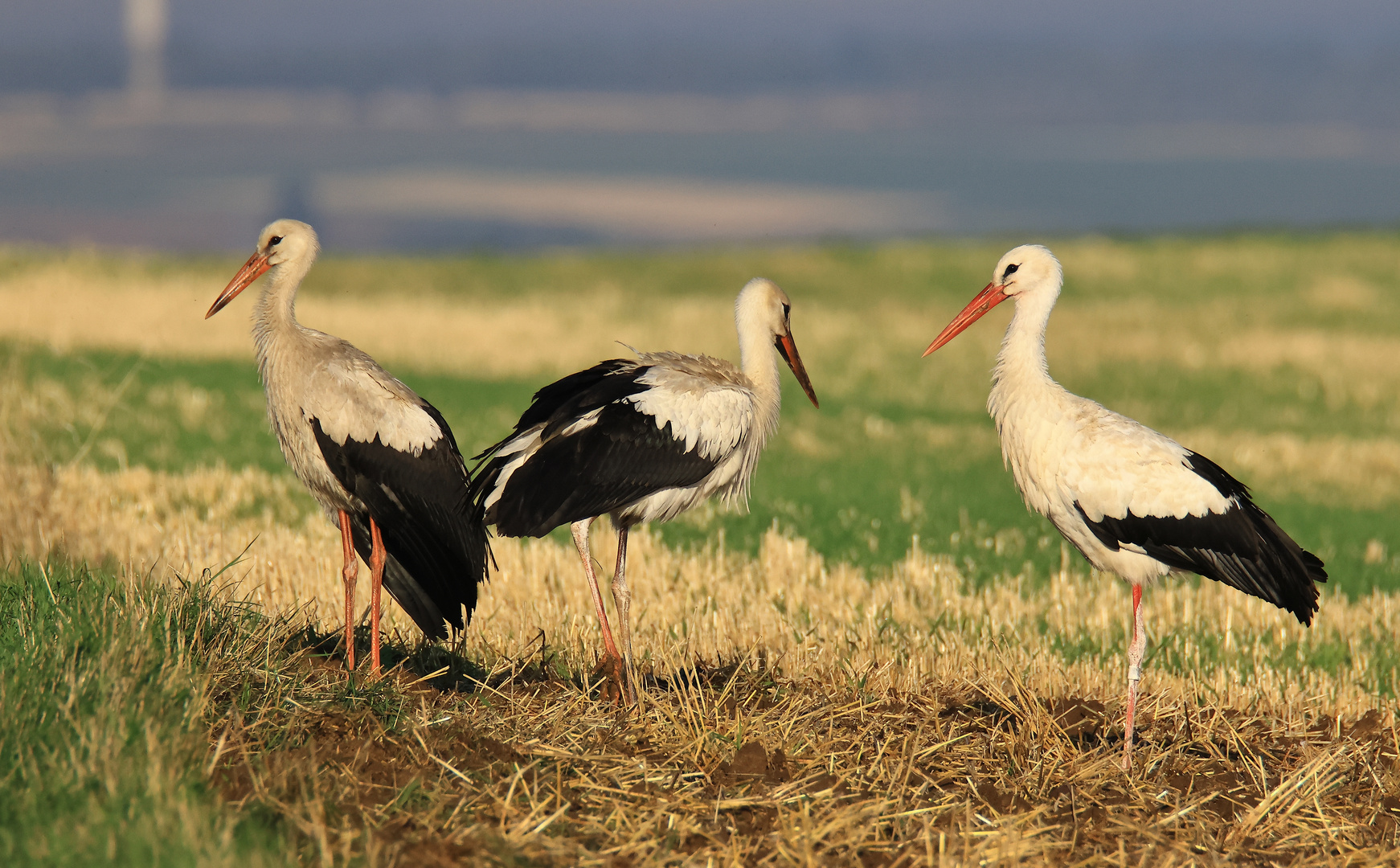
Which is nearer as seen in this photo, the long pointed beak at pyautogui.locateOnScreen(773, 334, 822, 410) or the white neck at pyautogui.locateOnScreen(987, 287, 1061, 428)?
the white neck at pyautogui.locateOnScreen(987, 287, 1061, 428)

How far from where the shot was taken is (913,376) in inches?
1118

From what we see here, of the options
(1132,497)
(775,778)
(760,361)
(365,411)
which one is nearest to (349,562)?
(365,411)

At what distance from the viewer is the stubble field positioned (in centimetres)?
472

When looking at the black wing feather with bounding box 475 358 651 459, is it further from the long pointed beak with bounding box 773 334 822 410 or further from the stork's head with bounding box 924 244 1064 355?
the stork's head with bounding box 924 244 1064 355

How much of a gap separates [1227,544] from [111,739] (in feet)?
16.4

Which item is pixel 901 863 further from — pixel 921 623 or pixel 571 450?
pixel 921 623

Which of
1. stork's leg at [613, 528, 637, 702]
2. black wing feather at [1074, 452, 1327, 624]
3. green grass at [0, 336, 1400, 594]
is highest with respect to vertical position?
black wing feather at [1074, 452, 1327, 624]

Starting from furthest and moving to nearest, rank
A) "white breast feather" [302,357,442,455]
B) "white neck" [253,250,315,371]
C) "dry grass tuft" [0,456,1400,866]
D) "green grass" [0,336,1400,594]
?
1. "green grass" [0,336,1400,594]
2. "white neck" [253,250,315,371]
3. "white breast feather" [302,357,442,455]
4. "dry grass tuft" [0,456,1400,866]

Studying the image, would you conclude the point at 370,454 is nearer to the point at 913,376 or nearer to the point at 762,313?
the point at 762,313

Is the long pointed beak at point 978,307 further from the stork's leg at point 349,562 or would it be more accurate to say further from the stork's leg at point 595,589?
the stork's leg at point 349,562

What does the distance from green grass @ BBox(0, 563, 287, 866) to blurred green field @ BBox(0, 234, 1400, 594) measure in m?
4.04

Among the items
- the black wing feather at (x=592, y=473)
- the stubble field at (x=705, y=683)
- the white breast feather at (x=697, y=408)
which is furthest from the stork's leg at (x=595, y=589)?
the white breast feather at (x=697, y=408)

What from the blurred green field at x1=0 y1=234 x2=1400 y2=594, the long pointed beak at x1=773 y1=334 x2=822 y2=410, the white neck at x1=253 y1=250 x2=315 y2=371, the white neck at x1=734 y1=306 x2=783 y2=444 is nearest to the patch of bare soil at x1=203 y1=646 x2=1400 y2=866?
the white neck at x1=734 y1=306 x2=783 y2=444

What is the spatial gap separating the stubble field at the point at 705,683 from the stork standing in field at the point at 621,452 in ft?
2.42
